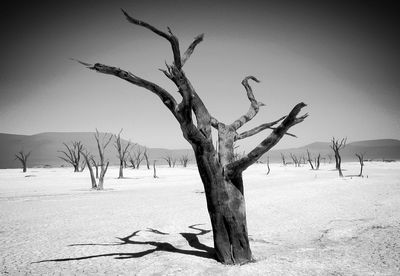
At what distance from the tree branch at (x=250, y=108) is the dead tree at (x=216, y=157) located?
1028 millimetres

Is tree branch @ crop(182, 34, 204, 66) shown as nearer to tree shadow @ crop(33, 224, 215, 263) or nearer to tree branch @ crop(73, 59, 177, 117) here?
tree branch @ crop(73, 59, 177, 117)

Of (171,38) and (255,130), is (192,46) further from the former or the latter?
(255,130)

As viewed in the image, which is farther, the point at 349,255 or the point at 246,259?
the point at 349,255

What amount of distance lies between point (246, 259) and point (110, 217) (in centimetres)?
674

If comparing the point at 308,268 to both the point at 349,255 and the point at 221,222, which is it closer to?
the point at 349,255

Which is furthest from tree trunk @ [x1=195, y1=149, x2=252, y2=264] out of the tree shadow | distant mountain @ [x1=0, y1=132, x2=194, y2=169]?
distant mountain @ [x1=0, y1=132, x2=194, y2=169]

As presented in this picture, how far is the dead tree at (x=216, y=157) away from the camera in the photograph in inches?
158

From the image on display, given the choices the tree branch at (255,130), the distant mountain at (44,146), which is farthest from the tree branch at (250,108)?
the distant mountain at (44,146)

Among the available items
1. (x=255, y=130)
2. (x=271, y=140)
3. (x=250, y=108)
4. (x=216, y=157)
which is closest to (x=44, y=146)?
(x=250, y=108)

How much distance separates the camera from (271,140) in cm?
419

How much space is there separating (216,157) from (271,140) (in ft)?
3.37

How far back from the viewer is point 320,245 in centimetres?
573

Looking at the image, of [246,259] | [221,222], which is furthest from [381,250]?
[221,222]

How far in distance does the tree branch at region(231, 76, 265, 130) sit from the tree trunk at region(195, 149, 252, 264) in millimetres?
1410
